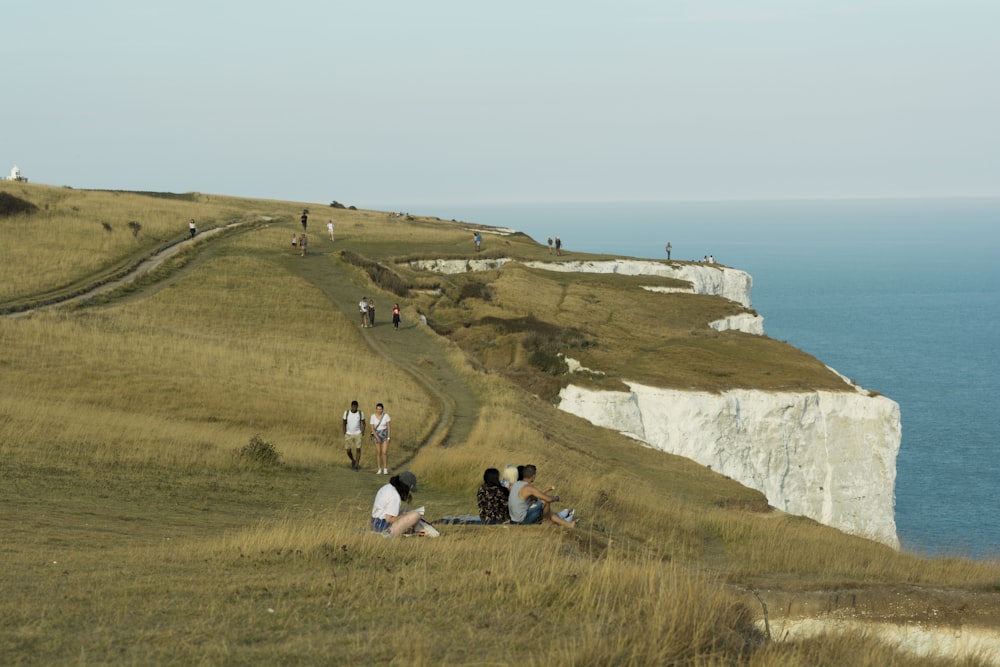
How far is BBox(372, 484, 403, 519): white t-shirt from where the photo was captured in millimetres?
14469

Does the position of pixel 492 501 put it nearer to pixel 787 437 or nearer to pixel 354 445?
pixel 354 445

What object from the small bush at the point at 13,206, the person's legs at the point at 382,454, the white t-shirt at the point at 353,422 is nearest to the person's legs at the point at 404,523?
the person's legs at the point at 382,454

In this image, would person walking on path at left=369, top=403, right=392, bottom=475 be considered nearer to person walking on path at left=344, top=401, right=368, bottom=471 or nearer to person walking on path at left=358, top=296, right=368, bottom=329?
person walking on path at left=344, top=401, right=368, bottom=471

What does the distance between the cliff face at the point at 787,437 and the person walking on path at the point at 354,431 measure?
797 inches

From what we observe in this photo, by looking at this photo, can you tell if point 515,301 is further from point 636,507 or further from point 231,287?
point 636,507

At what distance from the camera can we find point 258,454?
22.8 metres

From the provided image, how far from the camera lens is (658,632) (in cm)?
830

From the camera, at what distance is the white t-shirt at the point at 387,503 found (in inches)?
570

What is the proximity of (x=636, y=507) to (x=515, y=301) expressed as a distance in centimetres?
3833

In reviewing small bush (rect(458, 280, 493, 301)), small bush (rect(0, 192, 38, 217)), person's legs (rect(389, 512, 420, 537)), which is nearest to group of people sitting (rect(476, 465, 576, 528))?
person's legs (rect(389, 512, 420, 537))

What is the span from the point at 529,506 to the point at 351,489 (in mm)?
7294

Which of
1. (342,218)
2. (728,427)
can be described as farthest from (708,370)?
(342,218)

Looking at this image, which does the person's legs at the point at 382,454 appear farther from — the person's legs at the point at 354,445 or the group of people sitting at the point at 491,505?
the group of people sitting at the point at 491,505

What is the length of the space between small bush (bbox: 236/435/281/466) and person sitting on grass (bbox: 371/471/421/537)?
8.57 m
